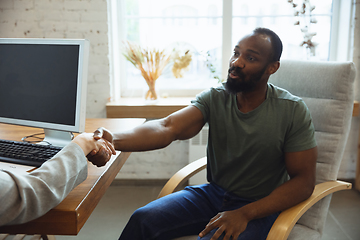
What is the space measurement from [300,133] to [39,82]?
42.0 inches

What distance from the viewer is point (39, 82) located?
1284 mm

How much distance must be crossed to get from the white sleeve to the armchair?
599 mm

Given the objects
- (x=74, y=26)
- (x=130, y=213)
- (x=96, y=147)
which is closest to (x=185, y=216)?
(x=96, y=147)

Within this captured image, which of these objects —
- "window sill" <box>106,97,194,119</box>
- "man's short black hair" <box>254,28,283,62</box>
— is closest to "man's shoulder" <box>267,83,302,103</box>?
"man's short black hair" <box>254,28,283,62</box>

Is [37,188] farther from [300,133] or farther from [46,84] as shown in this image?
[300,133]

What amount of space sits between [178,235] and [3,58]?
1.04 metres

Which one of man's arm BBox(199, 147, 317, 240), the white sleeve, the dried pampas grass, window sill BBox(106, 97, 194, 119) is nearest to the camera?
the white sleeve

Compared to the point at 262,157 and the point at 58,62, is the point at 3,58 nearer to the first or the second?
the point at 58,62

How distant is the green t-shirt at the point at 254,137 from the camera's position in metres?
1.31

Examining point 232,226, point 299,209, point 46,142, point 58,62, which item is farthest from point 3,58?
point 299,209

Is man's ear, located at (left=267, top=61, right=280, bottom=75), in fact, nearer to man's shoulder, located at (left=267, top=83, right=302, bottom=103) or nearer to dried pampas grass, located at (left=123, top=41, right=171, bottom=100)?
man's shoulder, located at (left=267, top=83, right=302, bottom=103)

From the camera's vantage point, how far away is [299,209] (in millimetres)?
1146

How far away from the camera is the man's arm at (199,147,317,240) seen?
1129mm

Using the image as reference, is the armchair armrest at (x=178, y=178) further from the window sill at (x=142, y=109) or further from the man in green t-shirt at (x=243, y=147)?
the window sill at (x=142, y=109)
